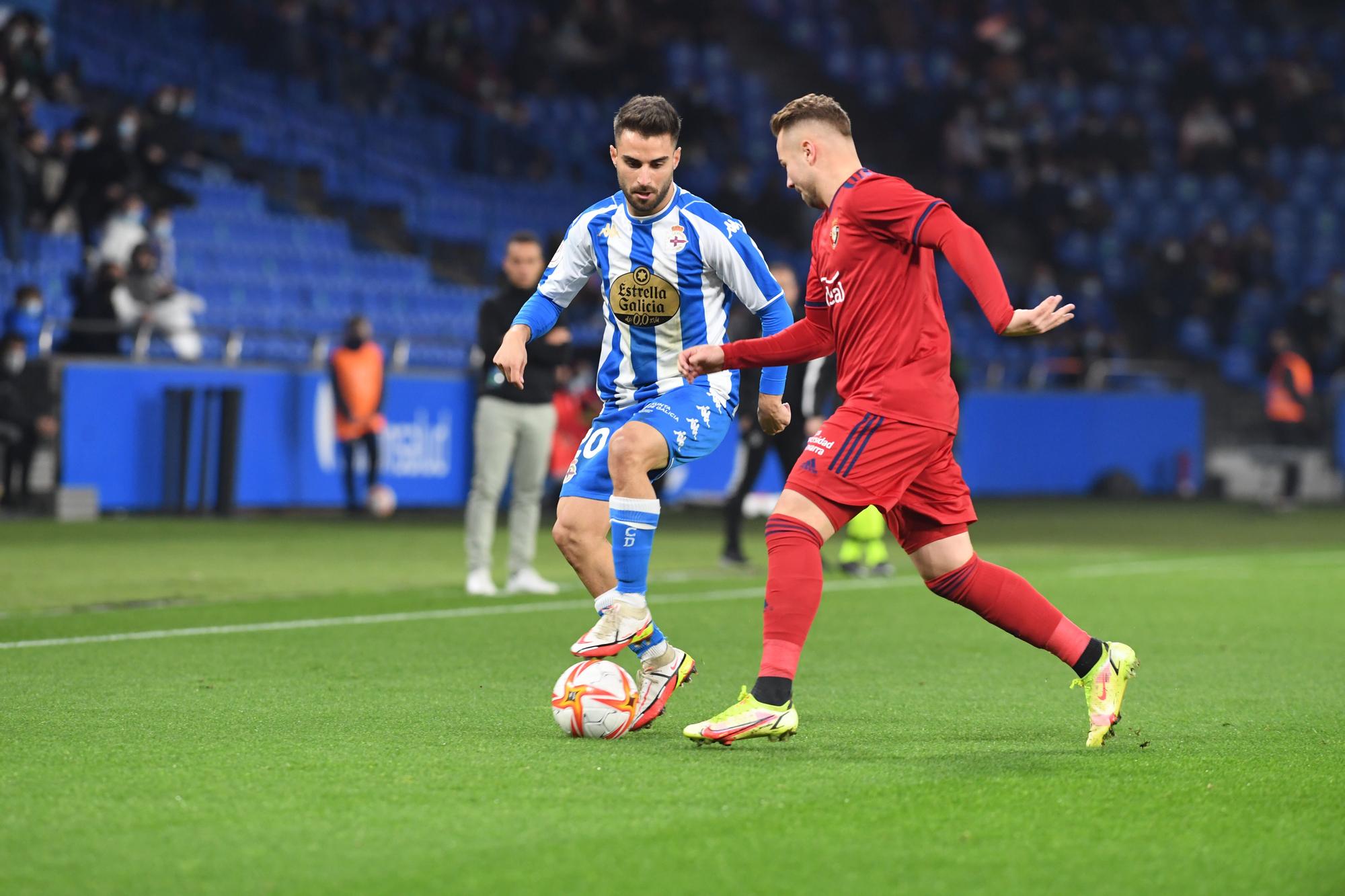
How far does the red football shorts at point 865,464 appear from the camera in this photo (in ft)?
18.9

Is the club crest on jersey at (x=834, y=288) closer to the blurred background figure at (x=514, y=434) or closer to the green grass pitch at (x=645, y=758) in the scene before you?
the green grass pitch at (x=645, y=758)

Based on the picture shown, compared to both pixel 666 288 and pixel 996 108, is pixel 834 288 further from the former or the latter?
pixel 996 108

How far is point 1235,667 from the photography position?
8.14 metres

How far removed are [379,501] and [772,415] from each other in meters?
13.0

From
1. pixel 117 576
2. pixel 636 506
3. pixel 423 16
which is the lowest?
pixel 117 576

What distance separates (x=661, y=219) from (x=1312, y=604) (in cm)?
643

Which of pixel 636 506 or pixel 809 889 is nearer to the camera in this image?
pixel 809 889

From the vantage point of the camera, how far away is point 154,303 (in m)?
18.8

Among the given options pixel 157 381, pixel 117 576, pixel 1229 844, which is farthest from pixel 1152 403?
pixel 1229 844

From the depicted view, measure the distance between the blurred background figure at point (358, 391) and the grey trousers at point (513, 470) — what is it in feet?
24.5

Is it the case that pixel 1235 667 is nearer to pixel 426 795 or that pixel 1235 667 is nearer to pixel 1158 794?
pixel 1158 794

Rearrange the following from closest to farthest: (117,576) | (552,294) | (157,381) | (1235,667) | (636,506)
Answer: (636,506) → (552,294) → (1235,667) → (117,576) → (157,381)

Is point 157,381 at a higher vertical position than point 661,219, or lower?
lower

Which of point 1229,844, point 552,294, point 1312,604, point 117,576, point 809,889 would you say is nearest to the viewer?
point 809,889
